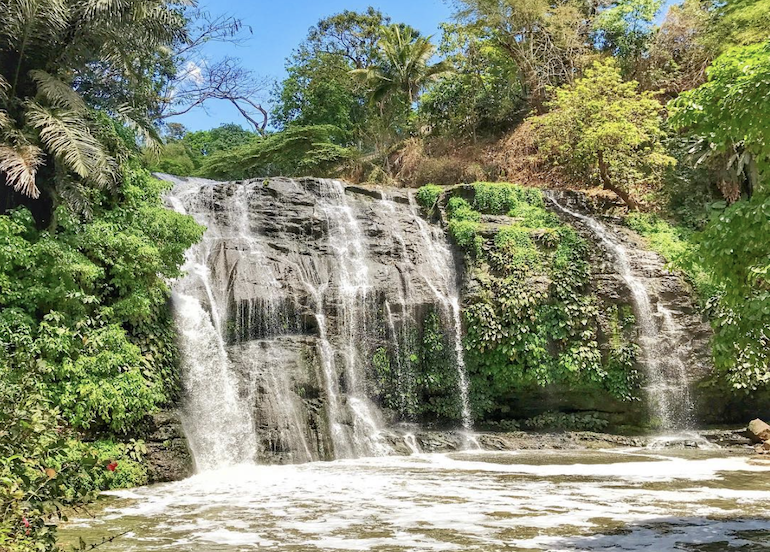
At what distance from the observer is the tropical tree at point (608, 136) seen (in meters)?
22.8

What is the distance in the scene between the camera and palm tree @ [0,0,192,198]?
1156 cm

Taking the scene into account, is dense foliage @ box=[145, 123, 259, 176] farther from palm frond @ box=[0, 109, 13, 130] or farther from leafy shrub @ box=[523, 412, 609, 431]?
leafy shrub @ box=[523, 412, 609, 431]

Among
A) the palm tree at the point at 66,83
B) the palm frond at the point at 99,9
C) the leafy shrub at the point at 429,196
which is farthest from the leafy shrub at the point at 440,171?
the palm frond at the point at 99,9

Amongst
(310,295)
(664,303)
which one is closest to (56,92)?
(310,295)

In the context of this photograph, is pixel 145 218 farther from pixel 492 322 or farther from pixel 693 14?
pixel 693 14

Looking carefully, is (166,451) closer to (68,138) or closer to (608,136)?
(68,138)

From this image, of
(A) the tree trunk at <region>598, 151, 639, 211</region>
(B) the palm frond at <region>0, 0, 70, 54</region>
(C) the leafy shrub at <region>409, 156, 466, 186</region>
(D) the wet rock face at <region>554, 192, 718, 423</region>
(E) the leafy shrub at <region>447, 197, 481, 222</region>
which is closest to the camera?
(B) the palm frond at <region>0, 0, 70, 54</region>

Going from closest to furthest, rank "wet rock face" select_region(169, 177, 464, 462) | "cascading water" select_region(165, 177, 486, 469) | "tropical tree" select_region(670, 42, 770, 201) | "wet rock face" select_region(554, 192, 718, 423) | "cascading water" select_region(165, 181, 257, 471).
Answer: "tropical tree" select_region(670, 42, 770, 201)
"cascading water" select_region(165, 181, 257, 471)
"cascading water" select_region(165, 177, 486, 469)
"wet rock face" select_region(169, 177, 464, 462)
"wet rock face" select_region(554, 192, 718, 423)

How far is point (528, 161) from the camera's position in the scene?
26594mm

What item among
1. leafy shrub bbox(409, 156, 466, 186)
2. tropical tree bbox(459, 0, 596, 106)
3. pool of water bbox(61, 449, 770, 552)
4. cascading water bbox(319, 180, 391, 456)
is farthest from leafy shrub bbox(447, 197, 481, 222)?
tropical tree bbox(459, 0, 596, 106)

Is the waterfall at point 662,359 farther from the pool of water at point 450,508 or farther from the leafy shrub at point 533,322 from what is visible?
the pool of water at point 450,508

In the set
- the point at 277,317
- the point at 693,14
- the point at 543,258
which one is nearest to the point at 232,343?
the point at 277,317

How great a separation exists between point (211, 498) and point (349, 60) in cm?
3757

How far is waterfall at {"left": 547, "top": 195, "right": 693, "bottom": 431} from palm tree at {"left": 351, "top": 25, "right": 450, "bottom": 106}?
17.9 m
